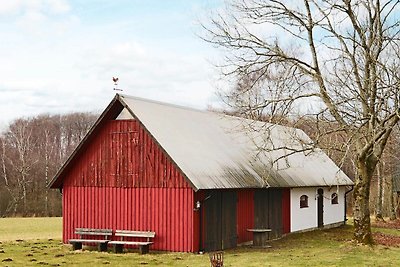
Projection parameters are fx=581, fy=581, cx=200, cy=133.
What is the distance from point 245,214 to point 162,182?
434 cm

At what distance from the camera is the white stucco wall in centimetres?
2739

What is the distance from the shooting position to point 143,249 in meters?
19.7

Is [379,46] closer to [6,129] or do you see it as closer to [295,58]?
[295,58]

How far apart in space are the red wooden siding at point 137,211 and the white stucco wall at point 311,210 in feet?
26.6

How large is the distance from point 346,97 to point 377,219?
1921 cm

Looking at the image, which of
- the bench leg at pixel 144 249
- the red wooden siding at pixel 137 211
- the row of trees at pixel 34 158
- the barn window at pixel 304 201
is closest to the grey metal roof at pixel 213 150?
the barn window at pixel 304 201

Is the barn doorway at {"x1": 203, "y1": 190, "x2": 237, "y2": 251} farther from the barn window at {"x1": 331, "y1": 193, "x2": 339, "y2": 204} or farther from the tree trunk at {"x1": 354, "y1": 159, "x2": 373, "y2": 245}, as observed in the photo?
the barn window at {"x1": 331, "y1": 193, "x2": 339, "y2": 204}

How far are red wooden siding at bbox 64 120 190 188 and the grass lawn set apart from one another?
253cm

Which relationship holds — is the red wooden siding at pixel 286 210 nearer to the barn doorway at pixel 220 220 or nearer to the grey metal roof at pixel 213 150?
the grey metal roof at pixel 213 150

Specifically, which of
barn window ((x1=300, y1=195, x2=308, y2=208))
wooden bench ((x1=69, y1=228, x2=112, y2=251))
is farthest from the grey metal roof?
wooden bench ((x1=69, y1=228, x2=112, y2=251))

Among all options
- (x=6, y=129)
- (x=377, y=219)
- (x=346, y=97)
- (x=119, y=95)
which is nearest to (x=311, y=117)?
(x=346, y=97)

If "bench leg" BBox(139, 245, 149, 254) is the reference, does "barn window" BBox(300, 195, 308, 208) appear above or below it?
above

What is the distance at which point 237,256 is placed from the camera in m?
19.3

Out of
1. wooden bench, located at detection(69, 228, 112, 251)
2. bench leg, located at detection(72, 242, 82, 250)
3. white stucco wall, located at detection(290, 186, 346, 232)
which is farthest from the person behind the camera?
white stucco wall, located at detection(290, 186, 346, 232)
